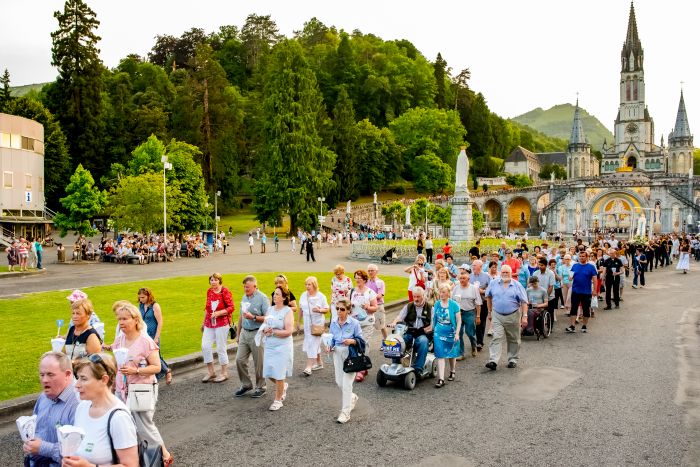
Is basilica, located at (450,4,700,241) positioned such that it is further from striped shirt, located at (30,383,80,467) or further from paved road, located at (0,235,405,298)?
striped shirt, located at (30,383,80,467)

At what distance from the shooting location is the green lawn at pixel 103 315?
9536 mm

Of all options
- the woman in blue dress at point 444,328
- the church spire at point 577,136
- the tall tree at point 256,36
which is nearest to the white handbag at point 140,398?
the woman in blue dress at point 444,328

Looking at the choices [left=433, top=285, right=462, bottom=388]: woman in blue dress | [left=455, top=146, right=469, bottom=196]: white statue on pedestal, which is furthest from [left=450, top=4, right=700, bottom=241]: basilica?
[left=433, top=285, right=462, bottom=388]: woman in blue dress

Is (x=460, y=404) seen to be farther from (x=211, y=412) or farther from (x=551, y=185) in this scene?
(x=551, y=185)

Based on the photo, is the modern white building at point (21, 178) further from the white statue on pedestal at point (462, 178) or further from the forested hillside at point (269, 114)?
the white statue on pedestal at point (462, 178)

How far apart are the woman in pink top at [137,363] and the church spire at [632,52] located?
145186 millimetres

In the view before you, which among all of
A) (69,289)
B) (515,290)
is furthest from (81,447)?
(69,289)

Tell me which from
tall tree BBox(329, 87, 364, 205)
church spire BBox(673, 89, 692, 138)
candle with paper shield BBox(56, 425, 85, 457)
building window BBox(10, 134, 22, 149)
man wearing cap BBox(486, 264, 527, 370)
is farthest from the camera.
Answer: church spire BBox(673, 89, 692, 138)

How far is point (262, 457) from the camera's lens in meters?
6.31

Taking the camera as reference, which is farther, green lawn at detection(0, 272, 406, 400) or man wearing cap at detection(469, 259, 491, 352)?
man wearing cap at detection(469, 259, 491, 352)

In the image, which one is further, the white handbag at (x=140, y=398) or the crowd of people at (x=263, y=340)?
the white handbag at (x=140, y=398)

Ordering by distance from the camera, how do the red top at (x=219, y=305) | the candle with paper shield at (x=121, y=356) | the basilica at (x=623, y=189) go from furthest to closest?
the basilica at (x=623, y=189) < the red top at (x=219, y=305) < the candle with paper shield at (x=121, y=356)

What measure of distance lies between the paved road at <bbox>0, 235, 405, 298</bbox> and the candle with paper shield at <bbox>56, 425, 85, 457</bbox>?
17.5m

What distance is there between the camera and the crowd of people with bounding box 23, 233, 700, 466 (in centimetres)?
392
